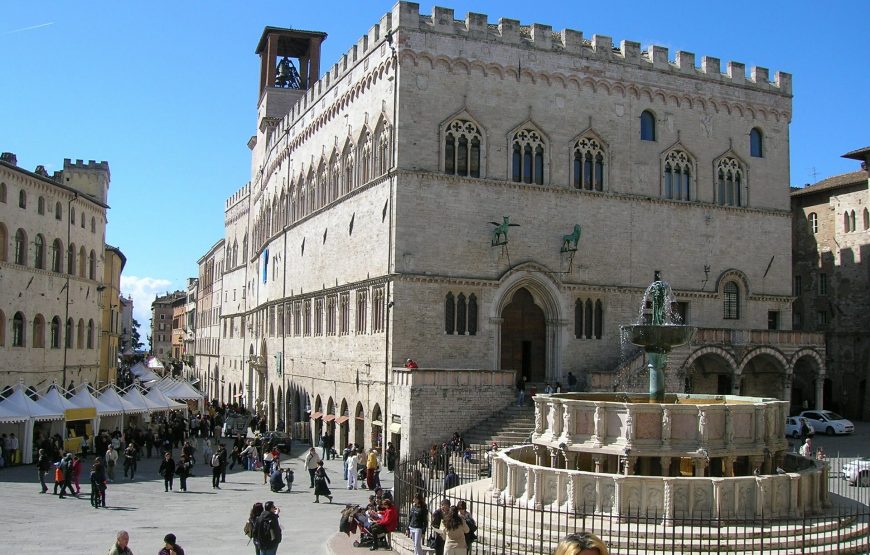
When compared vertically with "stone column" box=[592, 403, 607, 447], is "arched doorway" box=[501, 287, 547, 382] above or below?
above

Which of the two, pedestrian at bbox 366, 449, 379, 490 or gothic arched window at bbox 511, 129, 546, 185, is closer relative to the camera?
pedestrian at bbox 366, 449, 379, 490

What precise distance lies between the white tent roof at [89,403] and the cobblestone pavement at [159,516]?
379 centimetres

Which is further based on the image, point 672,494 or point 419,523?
point 419,523

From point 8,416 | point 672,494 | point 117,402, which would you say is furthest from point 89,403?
point 672,494

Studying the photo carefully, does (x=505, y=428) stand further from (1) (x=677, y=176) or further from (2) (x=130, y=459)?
(1) (x=677, y=176)

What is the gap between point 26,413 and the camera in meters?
31.1

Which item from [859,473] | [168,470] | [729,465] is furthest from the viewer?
[168,470]

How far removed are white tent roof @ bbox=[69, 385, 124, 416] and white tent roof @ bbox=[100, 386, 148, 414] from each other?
0.62 feet

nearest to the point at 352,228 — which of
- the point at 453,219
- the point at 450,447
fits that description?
the point at 453,219

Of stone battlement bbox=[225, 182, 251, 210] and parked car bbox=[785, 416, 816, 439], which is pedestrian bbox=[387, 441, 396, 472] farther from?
stone battlement bbox=[225, 182, 251, 210]

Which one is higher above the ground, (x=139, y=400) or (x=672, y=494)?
(x=672, y=494)

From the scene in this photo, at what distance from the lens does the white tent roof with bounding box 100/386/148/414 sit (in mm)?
36438

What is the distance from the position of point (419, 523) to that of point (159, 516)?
8.39m

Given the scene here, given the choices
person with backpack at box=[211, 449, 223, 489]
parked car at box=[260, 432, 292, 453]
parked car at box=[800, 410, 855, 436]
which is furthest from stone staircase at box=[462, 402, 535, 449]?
parked car at box=[800, 410, 855, 436]
